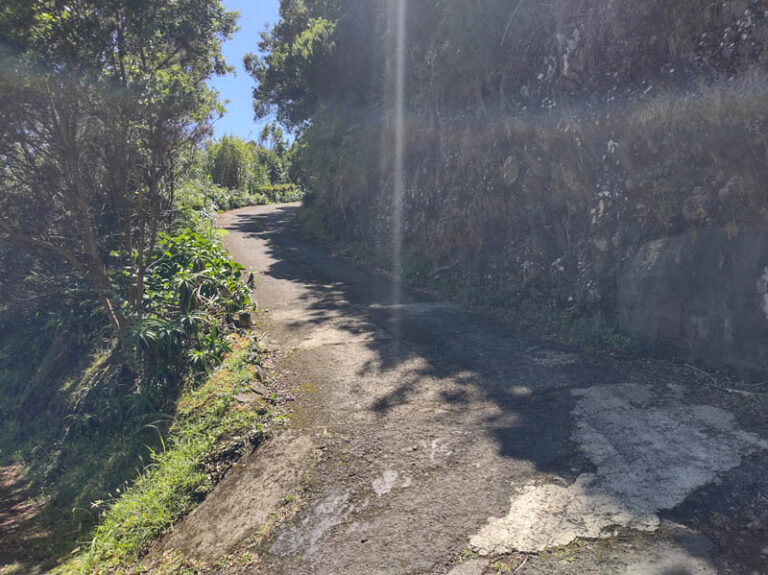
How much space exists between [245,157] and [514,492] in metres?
32.8

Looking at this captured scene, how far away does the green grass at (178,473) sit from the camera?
393 centimetres

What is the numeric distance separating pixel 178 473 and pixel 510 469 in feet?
9.42

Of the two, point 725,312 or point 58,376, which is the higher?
point 725,312

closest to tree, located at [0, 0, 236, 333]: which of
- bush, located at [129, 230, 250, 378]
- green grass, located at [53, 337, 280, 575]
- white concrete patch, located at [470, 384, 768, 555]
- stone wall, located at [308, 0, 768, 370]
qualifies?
bush, located at [129, 230, 250, 378]

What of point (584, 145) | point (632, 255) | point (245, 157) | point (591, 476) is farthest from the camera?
point (245, 157)

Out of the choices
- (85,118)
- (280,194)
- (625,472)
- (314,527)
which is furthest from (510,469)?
(280,194)

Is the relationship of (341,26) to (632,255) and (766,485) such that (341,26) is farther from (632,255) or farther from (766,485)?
(766,485)

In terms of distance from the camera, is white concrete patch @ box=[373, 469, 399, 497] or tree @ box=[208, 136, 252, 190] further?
tree @ box=[208, 136, 252, 190]

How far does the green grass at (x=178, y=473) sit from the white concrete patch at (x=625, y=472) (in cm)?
250

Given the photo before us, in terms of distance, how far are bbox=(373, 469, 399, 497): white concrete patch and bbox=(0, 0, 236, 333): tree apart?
4.77 meters

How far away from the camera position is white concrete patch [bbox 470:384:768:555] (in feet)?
10.3

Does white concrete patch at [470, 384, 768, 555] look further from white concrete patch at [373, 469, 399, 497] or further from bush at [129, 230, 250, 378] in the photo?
bush at [129, 230, 250, 378]

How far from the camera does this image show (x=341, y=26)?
1725 cm

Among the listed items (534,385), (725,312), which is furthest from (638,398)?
(725,312)
